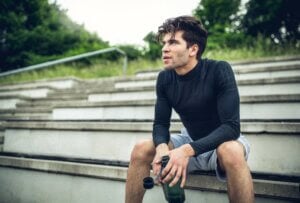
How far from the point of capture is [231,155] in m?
1.78

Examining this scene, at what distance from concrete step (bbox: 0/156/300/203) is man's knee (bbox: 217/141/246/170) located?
12.7 inches

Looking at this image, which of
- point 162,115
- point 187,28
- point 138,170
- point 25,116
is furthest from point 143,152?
point 25,116

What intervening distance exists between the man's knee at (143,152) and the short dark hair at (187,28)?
84 cm

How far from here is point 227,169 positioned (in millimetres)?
1788

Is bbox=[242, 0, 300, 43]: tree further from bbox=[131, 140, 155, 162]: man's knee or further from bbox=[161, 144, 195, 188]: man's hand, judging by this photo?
bbox=[161, 144, 195, 188]: man's hand

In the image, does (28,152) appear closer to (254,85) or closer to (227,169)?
(227,169)

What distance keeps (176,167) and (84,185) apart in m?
1.24

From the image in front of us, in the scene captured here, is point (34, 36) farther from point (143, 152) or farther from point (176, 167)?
point (176, 167)

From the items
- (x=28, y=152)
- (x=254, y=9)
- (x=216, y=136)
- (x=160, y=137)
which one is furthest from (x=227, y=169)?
(x=254, y=9)

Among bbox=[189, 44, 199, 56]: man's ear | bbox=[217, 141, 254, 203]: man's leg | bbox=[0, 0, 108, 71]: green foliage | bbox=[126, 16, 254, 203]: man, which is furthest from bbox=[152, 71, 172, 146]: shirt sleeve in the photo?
bbox=[0, 0, 108, 71]: green foliage

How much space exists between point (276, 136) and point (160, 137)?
3.38 ft

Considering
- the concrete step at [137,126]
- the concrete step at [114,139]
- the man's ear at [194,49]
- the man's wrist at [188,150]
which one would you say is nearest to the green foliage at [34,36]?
the concrete step at [114,139]

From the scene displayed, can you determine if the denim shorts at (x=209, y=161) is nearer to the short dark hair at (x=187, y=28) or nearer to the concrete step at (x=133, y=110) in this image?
the short dark hair at (x=187, y=28)

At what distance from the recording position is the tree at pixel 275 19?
15.6 meters
